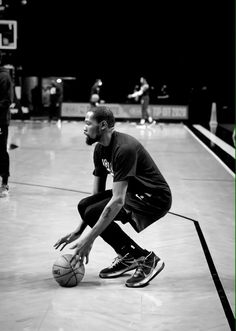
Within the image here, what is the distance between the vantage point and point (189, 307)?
384 centimetres

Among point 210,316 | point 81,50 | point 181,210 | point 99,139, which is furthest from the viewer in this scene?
point 81,50

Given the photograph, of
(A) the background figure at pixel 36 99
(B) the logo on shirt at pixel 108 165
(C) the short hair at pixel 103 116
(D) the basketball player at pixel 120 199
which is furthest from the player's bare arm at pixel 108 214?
(A) the background figure at pixel 36 99

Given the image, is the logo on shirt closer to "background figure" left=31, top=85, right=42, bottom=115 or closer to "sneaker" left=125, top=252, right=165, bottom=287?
"sneaker" left=125, top=252, right=165, bottom=287

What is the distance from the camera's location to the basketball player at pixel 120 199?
13.0 feet

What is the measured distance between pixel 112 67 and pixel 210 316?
94.1 feet

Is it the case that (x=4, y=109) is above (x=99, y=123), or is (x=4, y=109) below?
above

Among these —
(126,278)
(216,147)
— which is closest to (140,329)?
(126,278)

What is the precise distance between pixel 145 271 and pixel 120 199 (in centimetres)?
70

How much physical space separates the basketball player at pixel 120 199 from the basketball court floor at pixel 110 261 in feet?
0.53

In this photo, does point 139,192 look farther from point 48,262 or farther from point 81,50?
point 81,50

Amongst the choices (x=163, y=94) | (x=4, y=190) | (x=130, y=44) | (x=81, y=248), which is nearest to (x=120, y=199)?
(x=81, y=248)

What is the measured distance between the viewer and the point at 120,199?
3.96m

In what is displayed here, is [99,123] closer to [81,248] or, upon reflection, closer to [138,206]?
[138,206]

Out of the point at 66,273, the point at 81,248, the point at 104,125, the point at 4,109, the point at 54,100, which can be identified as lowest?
the point at 66,273
